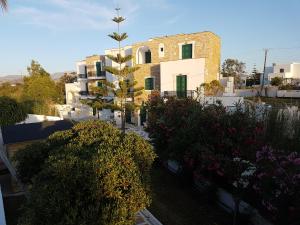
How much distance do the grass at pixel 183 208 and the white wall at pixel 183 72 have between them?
11.8m

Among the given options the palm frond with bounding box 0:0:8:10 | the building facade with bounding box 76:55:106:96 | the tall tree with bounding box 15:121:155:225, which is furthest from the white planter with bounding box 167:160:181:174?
the building facade with bounding box 76:55:106:96

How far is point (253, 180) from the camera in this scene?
3.95 m

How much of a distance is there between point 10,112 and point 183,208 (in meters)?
14.0

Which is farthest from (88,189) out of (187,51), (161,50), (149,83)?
(161,50)

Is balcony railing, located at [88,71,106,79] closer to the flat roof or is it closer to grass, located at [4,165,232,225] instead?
the flat roof

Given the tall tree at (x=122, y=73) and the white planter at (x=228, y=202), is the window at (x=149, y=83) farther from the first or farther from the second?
the white planter at (x=228, y=202)

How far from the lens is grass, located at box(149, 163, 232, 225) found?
4516 millimetres

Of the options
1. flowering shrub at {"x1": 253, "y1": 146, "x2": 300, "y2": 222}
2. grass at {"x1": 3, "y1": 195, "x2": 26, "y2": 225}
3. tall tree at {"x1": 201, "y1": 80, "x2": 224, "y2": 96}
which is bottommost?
grass at {"x1": 3, "y1": 195, "x2": 26, "y2": 225}

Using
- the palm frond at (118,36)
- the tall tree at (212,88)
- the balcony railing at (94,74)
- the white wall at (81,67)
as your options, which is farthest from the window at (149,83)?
the white wall at (81,67)

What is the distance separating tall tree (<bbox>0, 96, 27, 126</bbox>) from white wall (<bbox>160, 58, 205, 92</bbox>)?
10.1 m

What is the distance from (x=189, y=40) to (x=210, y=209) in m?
15.1

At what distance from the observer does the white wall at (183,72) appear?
16.8 meters

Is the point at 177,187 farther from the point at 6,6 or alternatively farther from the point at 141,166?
the point at 6,6

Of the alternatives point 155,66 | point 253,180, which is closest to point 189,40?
point 155,66
